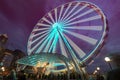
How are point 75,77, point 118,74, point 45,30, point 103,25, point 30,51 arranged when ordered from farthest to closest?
1. point 30,51
2. point 45,30
3. point 75,77
4. point 103,25
5. point 118,74

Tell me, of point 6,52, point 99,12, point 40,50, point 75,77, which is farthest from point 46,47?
point 6,52

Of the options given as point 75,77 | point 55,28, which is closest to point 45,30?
point 55,28

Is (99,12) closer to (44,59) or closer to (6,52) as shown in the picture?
(44,59)

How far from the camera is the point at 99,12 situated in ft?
106

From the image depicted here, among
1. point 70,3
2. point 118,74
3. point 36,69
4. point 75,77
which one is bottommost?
point 118,74

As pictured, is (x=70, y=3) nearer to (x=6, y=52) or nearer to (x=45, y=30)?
(x=45, y=30)

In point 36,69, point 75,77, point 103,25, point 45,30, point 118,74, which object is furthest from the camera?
point 36,69

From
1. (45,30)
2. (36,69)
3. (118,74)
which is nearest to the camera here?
(118,74)

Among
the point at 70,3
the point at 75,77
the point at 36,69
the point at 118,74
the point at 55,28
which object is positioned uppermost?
the point at 70,3

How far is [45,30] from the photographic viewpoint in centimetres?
3859

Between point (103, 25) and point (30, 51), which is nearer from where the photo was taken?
point (103, 25)

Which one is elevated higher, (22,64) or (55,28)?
(55,28)

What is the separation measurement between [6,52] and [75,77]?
110 ft

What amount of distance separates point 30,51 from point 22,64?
7044 millimetres
